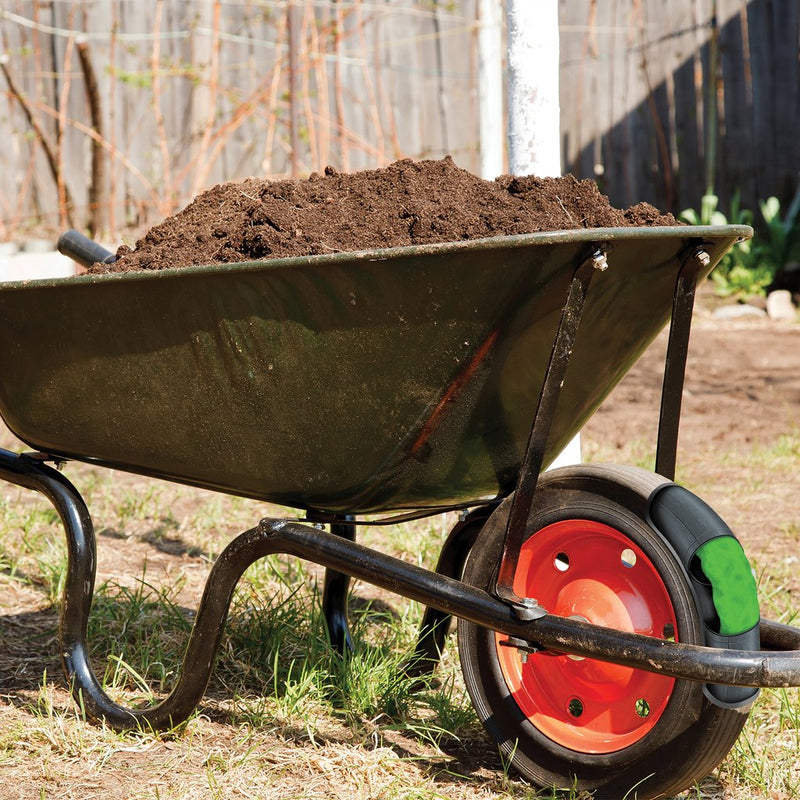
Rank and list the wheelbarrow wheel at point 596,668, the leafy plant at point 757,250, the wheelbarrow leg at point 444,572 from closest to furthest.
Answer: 1. the wheelbarrow wheel at point 596,668
2. the wheelbarrow leg at point 444,572
3. the leafy plant at point 757,250

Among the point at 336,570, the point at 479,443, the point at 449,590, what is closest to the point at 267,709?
the point at 336,570

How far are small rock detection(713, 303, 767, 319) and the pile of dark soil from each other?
493 centimetres

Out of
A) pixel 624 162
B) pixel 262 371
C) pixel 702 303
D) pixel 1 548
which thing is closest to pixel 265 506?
pixel 1 548

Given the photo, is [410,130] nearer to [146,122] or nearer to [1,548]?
[146,122]

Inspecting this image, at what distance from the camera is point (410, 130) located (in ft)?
23.8

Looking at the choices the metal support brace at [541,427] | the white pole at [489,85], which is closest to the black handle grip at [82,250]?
the metal support brace at [541,427]

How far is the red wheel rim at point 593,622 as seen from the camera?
5.15ft

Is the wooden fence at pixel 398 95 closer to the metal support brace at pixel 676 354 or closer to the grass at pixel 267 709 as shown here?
the grass at pixel 267 709

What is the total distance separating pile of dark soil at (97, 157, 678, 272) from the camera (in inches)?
62.6

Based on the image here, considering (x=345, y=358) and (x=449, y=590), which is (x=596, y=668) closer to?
(x=449, y=590)

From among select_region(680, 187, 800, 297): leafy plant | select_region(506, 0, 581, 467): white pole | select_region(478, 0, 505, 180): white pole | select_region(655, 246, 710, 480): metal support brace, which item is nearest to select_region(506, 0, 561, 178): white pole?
select_region(506, 0, 581, 467): white pole

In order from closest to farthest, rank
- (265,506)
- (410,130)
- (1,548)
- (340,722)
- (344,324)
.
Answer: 1. (344,324)
2. (340,722)
3. (1,548)
4. (265,506)
5. (410,130)

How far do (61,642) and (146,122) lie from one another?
18.4 ft

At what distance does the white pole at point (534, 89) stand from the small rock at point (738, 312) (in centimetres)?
427
